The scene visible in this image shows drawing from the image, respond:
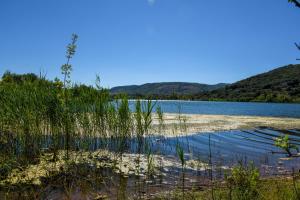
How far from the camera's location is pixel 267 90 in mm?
163875

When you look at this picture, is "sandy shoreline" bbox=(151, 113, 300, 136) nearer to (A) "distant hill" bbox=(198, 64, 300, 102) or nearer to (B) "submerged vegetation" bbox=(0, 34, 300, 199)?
(B) "submerged vegetation" bbox=(0, 34, 300, 199)

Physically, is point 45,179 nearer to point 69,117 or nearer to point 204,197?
point 69,117

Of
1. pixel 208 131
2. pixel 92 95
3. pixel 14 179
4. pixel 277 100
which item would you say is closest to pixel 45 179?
pixel 14 179

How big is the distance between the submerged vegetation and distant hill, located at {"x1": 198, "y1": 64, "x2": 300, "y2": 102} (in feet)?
445

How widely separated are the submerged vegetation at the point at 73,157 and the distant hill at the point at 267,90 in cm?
13556

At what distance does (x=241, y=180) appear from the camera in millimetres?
6129

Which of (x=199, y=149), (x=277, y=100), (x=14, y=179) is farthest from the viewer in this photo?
(x=277, y=100)

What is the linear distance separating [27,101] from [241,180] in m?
8.70

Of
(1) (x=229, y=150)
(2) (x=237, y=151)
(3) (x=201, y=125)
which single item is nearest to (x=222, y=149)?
(1) (x=229, y=150)

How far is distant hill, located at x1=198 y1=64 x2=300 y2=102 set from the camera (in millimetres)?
144625

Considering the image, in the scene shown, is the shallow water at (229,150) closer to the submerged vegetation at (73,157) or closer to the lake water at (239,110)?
the submerged vegetation at (73,157)

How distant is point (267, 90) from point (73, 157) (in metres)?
164

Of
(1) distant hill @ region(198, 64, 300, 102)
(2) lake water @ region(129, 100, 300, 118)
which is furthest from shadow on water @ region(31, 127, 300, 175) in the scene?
(1) distant hill @ region(198, 64, 300, 102)

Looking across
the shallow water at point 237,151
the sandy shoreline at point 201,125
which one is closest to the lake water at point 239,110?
the sandy shoreline at point 201,125
